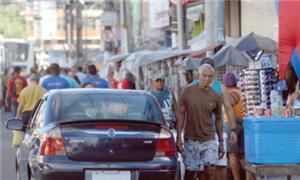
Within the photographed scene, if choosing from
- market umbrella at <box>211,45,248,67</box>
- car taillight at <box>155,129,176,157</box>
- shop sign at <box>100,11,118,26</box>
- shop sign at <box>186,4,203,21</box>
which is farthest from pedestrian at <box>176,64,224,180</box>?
shop sign at <box>100,11,118,26</box>

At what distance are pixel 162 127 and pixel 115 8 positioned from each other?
3756cm

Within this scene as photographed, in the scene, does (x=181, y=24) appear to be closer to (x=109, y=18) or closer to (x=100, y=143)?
(x=100, y=143)

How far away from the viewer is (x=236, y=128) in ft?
35.9

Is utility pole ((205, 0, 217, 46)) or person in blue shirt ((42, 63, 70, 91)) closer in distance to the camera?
utility pole ((205, 0, 217, 46))

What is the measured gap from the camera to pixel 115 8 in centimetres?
4675

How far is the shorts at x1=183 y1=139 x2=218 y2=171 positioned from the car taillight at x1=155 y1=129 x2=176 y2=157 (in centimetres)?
145

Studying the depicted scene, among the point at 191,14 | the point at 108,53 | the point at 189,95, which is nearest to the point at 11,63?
the point at 108,53

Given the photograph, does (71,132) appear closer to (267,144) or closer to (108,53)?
(267,144)

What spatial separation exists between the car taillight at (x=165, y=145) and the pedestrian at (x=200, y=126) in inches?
51.2

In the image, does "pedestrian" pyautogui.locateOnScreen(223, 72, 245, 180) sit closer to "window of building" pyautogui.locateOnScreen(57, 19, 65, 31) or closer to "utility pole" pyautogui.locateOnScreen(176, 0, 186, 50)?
"utility pole" pyautogui.locateOnScreen(176, 0, 186, 50)

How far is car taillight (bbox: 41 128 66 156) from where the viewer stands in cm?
912

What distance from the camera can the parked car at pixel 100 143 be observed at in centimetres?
911

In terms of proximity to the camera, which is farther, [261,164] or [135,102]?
[135,102]

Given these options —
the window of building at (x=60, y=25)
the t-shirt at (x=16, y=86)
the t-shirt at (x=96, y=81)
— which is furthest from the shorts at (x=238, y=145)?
the window of building at (x=60, y=25)
